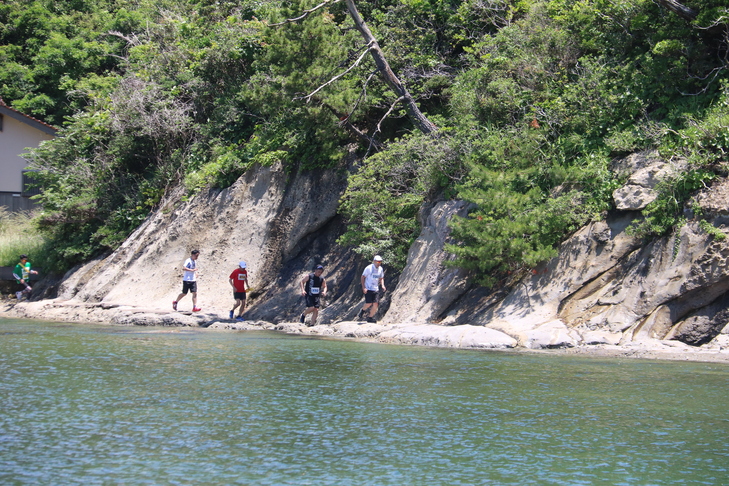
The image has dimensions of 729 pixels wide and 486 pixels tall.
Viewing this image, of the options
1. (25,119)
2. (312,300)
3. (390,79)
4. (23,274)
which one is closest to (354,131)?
(390,79)

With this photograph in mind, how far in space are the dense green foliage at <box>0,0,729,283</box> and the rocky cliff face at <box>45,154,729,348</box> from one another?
49cm

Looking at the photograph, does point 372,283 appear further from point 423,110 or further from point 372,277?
point 423,110

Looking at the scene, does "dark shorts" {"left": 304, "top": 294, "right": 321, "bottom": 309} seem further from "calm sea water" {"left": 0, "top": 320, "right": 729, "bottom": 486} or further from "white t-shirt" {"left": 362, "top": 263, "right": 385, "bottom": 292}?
"calm sea water" {"left": 0, "top": 320, "right": 729, "bottom": 486}

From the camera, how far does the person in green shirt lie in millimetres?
23766

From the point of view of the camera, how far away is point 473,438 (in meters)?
6.55

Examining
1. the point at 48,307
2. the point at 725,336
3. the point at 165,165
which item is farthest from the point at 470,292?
the point at 165,165

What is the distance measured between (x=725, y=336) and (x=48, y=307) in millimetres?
16197

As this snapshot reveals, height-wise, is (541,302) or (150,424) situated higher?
(541,302)

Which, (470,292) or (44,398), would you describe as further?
(470,292)

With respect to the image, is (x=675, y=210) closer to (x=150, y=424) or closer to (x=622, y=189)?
(x=622, y=189)

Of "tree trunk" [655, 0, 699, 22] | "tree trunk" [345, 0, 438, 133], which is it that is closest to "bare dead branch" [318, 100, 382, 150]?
"tree trunk" [345, 0, 438, 133]

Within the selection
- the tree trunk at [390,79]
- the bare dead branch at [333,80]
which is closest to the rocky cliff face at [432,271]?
the bare dead branch at [333,80]

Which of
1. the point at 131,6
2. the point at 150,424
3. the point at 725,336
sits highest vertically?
the point at 131,6

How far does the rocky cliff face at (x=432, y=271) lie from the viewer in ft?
40.2
